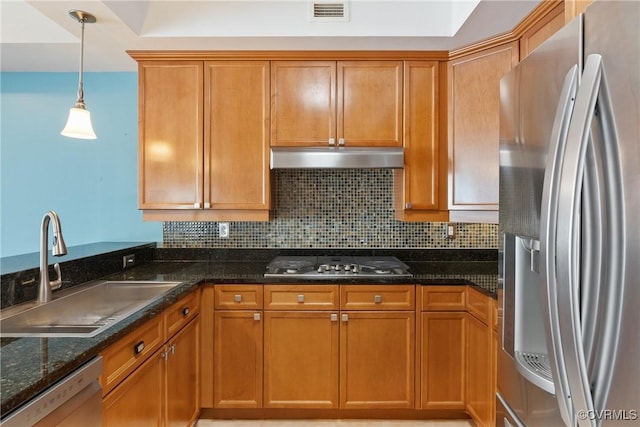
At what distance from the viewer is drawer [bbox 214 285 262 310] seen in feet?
7.08

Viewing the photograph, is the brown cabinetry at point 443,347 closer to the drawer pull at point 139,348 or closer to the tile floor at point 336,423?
the tile floor at point 336,423

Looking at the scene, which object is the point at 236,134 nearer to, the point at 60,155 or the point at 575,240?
the point at 60,155

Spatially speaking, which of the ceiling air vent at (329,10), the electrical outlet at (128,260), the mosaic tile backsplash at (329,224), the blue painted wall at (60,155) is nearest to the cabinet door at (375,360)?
the mosaic tile backsplash at (329,224)

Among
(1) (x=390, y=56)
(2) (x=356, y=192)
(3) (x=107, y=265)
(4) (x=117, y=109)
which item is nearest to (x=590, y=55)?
(1) (x=390, y=56)

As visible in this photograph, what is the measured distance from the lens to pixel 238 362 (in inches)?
85.0

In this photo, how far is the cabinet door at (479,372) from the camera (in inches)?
73.5

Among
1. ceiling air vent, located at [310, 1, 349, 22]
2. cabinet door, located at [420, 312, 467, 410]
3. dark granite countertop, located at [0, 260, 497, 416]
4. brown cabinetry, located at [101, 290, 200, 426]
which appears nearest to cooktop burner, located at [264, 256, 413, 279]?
dark granite countertop, located at [0, 260, 497, 416]

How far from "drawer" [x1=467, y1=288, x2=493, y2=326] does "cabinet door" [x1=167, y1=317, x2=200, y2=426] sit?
1.64 metres

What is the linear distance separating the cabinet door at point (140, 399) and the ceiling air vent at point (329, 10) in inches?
78.3

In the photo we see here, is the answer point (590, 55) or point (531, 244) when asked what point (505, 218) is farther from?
point (590, 55)

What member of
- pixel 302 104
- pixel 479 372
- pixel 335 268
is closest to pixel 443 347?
pixel 479 372

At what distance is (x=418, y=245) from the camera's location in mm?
2736

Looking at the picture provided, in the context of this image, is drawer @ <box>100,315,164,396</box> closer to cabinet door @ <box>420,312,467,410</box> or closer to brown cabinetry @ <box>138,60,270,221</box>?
brown cabinetry @ <box>138,60,270,221</box>

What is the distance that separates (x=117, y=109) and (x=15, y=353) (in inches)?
84.4
